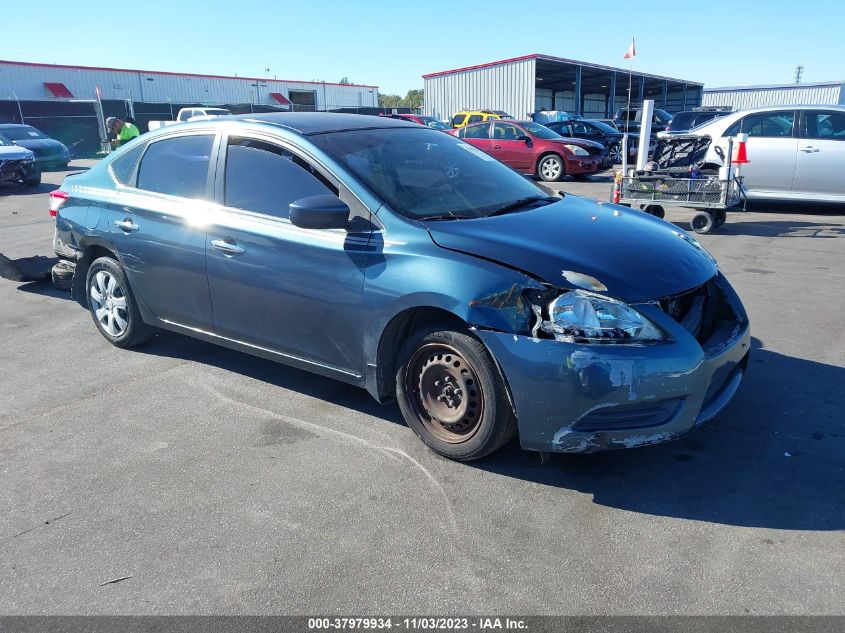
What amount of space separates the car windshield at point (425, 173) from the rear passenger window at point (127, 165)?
1.74 meters

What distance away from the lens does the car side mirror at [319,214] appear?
352cm

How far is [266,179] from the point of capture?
4125 millimetres

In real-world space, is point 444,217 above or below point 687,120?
below

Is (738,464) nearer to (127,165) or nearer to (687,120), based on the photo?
(127,165)

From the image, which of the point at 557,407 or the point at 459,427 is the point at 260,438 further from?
the point at 557,407

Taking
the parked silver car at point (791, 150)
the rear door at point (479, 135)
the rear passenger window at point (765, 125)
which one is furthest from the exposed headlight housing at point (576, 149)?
the rear passenger window at point (765, 125)

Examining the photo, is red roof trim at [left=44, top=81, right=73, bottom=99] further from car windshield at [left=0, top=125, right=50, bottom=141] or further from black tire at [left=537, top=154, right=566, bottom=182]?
black tire at [left=537, top=154, right=566, bottom=182]

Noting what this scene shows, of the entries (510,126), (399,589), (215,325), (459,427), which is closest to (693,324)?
(459,427)

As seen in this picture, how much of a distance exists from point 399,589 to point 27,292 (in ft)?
21.0

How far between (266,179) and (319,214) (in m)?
0.80

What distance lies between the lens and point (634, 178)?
1001cm

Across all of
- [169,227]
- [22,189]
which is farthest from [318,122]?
[22,189]

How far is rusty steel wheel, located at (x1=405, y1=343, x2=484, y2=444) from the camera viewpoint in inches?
132

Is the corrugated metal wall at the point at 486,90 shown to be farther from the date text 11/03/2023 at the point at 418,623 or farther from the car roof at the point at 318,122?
the date text 11/03/2023 at the point at 418,623
